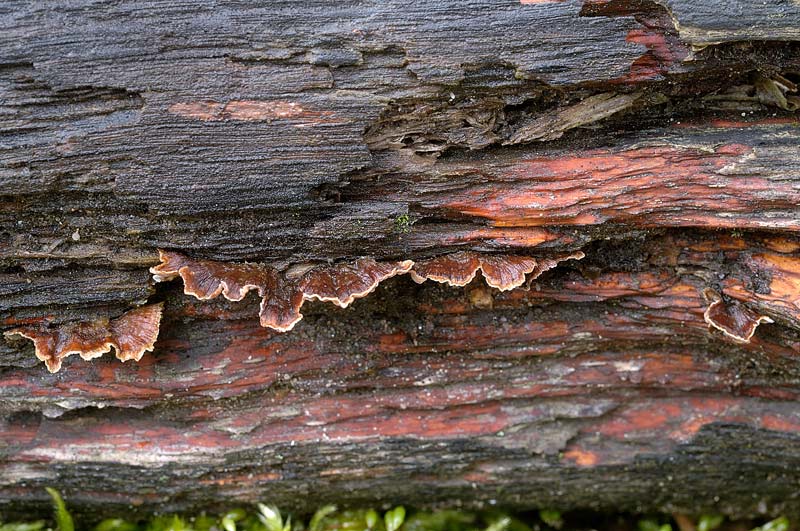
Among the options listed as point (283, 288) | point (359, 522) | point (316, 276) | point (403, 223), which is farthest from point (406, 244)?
point (359, 522)

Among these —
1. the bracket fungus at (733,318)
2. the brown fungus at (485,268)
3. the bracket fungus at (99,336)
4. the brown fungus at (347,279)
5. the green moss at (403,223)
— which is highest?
the green moss at (403,223)

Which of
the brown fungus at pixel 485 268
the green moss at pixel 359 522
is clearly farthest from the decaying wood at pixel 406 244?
the green moss at pixel 359 522

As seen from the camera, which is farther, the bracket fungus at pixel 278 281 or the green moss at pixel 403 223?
the green moss at pixel 403 223

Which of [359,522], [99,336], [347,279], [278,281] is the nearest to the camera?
[347,279]

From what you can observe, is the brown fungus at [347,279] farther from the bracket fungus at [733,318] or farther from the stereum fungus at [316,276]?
the bracket fungus at [733,318]

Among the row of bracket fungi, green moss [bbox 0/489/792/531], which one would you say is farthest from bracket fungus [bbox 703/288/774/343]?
green moss [bbox 0/489/792/531]

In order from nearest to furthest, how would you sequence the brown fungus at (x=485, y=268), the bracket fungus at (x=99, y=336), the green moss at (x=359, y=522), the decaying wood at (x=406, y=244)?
the decaying wood at (x=406, y=244) < the brown fungus at (x=485, y=268) < the bracket fungus at (x=99, y=336) < the green moss at (x=359, y=522)

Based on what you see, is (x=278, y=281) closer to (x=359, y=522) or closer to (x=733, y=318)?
(x=359, y=522)

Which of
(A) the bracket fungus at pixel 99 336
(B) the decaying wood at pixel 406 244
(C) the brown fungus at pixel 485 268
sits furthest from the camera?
(A) the bracket fungus at pixel 99 336

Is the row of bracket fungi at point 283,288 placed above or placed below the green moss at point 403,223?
below
